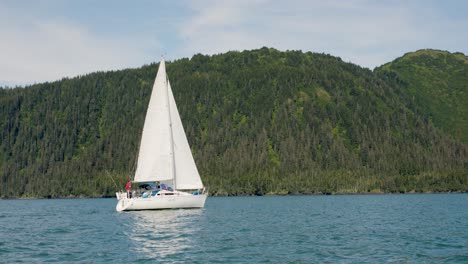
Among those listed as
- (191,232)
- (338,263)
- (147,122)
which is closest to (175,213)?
(147,122)

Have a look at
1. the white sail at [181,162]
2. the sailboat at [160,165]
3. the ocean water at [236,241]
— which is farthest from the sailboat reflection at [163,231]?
the white sail at [181,162]

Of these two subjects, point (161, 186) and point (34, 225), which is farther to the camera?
point (161, 186)

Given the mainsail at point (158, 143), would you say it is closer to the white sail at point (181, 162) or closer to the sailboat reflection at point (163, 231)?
the white sail at point (181, 162)

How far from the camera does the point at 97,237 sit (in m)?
52.0

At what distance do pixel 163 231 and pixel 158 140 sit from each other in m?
26.9

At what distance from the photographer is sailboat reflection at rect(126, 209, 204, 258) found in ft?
143

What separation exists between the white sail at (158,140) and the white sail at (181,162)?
1.42m

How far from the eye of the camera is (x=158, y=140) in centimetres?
8069

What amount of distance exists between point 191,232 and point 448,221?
103 ft

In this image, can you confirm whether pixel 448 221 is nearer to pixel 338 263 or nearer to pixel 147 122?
pixel 338 263

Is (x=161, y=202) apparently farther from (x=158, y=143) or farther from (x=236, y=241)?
(x=236, y=241)

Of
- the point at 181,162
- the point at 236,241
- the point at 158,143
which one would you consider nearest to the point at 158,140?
the point at 158,143

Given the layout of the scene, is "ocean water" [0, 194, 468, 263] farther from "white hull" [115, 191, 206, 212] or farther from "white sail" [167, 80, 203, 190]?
"white sail" [167, 80, 203, 190]

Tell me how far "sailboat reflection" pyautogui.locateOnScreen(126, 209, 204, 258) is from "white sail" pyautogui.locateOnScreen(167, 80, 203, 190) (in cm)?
437
